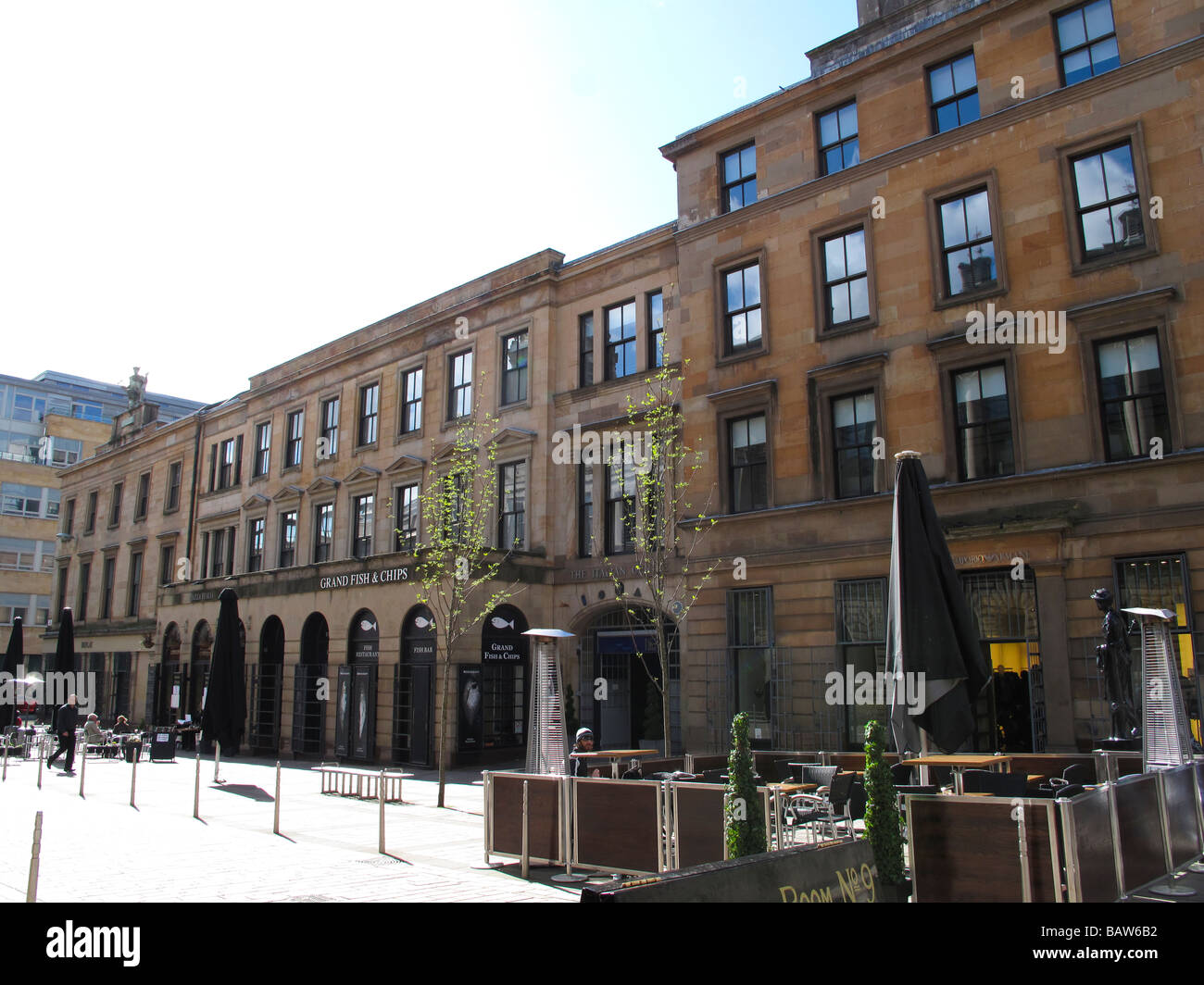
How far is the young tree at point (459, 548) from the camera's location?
20.7 m

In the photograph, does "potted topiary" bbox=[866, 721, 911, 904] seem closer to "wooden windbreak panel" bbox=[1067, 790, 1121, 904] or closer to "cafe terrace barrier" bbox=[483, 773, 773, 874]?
"cafe terrace barrier" bbox=[483, 773, 773, 874]

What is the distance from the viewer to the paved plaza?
31.5 ft

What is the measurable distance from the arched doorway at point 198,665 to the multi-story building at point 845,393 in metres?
5.72

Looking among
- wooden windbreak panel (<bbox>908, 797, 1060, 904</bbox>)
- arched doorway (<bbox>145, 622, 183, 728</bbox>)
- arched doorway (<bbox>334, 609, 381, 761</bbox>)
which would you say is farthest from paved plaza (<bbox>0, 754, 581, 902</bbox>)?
arched doorway (<bbox>145, 622, 183, 728</bbox>)

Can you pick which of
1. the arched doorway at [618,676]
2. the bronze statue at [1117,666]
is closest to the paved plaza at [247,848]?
the arched doorway at [618,676]

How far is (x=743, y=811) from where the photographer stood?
846 cm

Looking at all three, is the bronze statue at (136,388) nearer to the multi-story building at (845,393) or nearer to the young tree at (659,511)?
the multi-story building at (845,393)

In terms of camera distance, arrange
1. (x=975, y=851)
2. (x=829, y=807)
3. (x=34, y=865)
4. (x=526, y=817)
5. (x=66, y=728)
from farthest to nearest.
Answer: (x=66, y=728) → (x=829, y=807) → (x=526, y=817) → (x=34, y=865) → (x=975, y=851)

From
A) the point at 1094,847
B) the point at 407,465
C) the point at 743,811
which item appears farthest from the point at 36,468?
the point at 1094,847

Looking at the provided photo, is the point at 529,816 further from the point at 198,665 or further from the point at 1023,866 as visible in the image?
the point at 198,665

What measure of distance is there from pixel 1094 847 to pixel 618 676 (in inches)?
731

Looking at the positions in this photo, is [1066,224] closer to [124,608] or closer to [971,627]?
[971,627]

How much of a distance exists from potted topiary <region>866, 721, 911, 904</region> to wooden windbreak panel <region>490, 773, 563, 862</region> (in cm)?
396
